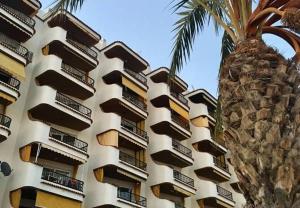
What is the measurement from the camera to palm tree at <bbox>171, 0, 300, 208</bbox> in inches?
230

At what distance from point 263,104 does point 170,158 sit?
26469 mm

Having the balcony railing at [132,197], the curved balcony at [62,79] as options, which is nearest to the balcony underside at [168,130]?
the balcony railing at [132,197]

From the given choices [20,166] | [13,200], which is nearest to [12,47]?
[20,166]

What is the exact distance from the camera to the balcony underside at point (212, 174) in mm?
35000

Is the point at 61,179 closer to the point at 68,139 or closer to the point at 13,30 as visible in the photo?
the point at 68,139

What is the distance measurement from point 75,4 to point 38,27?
20223mm

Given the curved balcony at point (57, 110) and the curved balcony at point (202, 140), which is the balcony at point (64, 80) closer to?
the curved balcony at point (57, 110)

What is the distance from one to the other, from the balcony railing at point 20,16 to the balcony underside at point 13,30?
0.55 m

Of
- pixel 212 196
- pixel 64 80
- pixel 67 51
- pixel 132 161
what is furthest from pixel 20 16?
pixel 212 196

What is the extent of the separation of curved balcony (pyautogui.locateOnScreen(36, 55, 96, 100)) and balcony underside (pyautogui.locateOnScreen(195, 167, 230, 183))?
12.9 metres

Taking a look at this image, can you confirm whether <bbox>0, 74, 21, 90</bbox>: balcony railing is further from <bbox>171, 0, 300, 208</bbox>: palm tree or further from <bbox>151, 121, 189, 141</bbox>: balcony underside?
<bbox>171, 0, 300, 208</bbox>: palm tree


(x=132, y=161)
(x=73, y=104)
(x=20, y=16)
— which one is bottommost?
(x=132, y=161)

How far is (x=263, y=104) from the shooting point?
6395 millimetres

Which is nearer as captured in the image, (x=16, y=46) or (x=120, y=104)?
(x=16, y=46)
